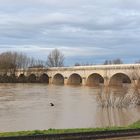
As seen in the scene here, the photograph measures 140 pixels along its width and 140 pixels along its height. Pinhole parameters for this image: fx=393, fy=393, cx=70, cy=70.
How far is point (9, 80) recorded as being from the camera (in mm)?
98938

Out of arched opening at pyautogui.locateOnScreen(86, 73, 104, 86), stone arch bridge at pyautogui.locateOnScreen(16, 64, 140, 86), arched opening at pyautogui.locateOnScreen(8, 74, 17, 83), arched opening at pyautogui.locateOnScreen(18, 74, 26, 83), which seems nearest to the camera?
stone arch bridge at pyautogui.locateOnScreen(16, 64, 140, 86)

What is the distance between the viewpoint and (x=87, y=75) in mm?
84750

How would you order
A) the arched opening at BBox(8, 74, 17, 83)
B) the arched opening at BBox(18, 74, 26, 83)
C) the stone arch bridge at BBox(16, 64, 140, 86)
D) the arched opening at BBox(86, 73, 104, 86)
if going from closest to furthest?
the stone arch bridge at BBox(16, 64, 140, 86)
the arched opening at BBox(86, 73, 104, 86)
the arched opening at BBox(8, 74, 17, 83)
the arched opening at BBox(18, 74, 26, 83)

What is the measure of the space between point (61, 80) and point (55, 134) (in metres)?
88.3

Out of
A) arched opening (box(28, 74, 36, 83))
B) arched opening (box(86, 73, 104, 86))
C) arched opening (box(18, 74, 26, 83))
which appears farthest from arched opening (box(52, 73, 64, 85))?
arched opening (box(86, 73, 104, 86))

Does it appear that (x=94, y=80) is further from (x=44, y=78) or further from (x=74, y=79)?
(x=44, y=78)

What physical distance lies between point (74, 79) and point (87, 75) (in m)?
11.4

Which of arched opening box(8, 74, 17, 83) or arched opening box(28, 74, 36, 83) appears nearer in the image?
arched opening box(8, 74, 17, 83)

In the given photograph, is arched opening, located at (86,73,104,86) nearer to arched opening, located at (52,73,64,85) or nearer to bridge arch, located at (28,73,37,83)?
arched opening, located at (52,73,64,85)

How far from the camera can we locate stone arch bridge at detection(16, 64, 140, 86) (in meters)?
73.9

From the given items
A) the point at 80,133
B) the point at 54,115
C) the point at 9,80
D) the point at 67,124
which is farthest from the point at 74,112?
the point at 9,80

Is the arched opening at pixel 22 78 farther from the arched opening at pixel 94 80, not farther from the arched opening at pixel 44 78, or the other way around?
the arched opening at pixel 94 80

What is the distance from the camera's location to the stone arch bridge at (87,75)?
73863 mm

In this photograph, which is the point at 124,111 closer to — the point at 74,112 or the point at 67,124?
the point at 74,112
